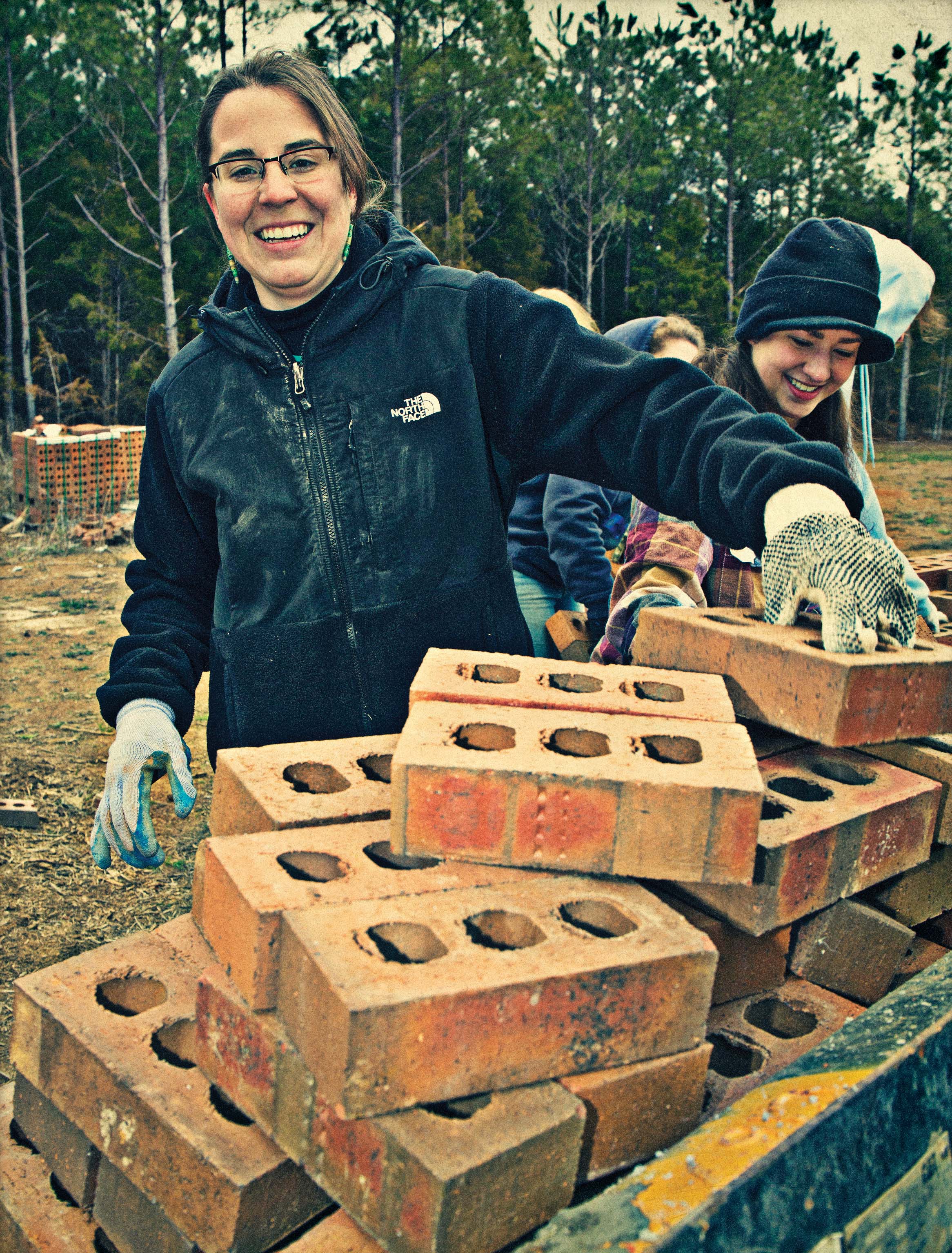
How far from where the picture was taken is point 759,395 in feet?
10.3

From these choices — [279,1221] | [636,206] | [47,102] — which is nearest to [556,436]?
[279,1221]

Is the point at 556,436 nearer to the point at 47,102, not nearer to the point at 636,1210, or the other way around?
the point at 636,1210

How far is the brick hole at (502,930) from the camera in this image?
1401mm

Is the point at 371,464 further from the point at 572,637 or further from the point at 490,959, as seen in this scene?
the point at 572,637

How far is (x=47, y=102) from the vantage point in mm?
24859

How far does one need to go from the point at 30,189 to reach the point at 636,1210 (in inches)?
1229

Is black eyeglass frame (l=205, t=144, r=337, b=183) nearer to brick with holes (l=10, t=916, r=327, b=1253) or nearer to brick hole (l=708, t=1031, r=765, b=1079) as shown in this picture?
brick with holes (l=10, t=916, r=327, b=1253)

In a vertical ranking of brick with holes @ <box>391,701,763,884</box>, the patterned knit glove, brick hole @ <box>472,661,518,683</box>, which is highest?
the patterned knit glove

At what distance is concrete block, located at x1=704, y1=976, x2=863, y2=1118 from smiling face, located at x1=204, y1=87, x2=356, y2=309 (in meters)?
1.68

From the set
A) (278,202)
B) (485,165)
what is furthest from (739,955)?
(485,165)

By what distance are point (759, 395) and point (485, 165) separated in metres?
31.5

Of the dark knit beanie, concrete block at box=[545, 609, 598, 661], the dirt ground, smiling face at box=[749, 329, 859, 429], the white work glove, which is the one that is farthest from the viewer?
concrete block at box=[545, 609, 598, 661]

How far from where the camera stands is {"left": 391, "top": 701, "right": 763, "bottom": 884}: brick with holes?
57.8 inches

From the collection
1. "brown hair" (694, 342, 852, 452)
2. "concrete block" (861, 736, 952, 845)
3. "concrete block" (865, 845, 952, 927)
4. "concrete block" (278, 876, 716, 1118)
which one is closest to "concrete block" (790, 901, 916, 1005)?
"concrete block" (865, 845, 952, 927)
